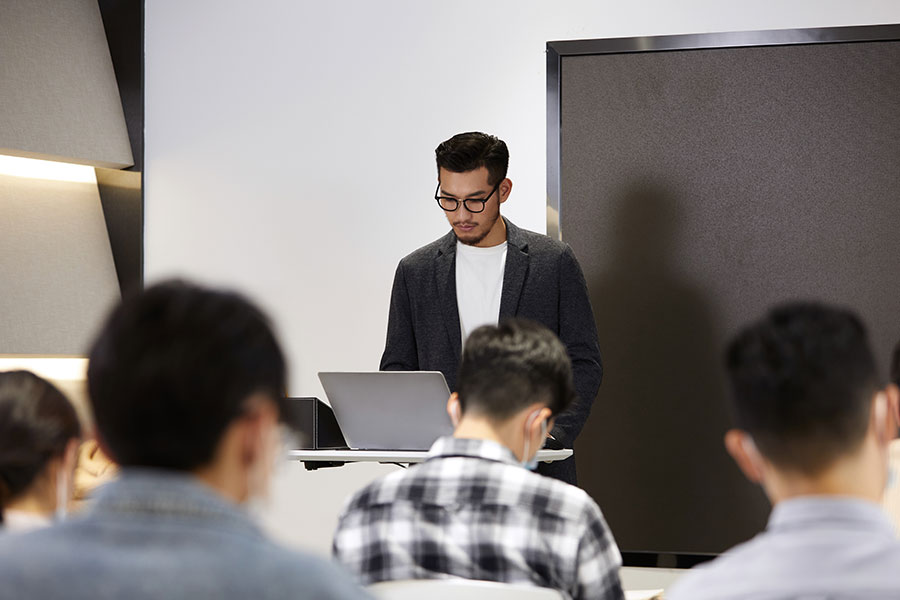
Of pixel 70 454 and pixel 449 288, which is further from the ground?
pixel 449 288

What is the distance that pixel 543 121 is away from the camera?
4.16 metres

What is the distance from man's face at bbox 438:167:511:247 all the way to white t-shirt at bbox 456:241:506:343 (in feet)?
0.18

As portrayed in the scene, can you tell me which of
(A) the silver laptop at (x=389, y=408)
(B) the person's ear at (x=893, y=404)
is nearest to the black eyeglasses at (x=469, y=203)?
(A) the silver laptop at (x=389, y=408)

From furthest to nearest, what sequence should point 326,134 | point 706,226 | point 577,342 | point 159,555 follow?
point 326,134 < point 706,226 < point 577,342 < point 159,555

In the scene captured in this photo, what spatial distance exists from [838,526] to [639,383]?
290 centimetres

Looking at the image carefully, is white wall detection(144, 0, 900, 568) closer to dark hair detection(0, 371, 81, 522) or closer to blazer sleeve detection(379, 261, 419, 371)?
blazer sleeve detection(379, 261, 419, 371)

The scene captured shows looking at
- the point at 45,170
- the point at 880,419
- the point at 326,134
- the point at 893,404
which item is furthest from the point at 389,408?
the point at 45,170

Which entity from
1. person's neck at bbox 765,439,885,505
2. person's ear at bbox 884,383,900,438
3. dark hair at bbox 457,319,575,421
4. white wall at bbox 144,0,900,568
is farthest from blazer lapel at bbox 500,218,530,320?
person's neck at bbox 765,439,885,505

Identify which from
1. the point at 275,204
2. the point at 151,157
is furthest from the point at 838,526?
the point at 151,157

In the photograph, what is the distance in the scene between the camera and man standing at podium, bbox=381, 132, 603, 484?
323cm

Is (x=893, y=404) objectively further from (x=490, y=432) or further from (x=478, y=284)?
(x=478, y=284)

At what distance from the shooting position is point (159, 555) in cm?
80

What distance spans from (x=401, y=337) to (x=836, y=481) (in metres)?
2.27

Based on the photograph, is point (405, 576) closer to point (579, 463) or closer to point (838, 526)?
point (838, 526)
